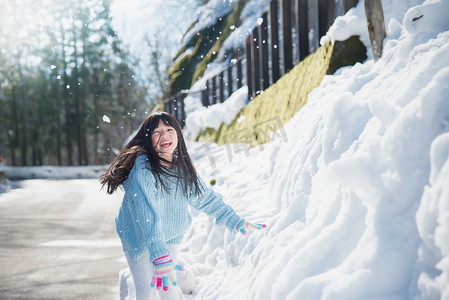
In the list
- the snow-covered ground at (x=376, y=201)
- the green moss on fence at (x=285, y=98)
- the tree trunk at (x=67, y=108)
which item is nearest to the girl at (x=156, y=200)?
the snow-covered ground at (x=376, y=201)

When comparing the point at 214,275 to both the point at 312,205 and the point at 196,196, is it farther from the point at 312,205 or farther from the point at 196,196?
the point at 312,205

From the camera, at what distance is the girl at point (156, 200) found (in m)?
2.43

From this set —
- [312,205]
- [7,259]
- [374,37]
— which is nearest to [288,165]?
[312,205]

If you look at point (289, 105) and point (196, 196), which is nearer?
point (196, 196)

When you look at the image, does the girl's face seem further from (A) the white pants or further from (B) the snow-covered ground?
(B) the snow-covered ground

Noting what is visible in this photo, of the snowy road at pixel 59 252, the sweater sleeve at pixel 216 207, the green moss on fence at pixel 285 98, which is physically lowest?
the snowy road at pixel 59 252

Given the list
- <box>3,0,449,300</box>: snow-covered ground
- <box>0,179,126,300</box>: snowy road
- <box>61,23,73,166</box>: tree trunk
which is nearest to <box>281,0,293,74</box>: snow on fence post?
<box>3,0,449,300</box>: snow-covered ground

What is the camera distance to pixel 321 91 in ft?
17.1

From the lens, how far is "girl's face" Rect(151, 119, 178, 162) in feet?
9.09

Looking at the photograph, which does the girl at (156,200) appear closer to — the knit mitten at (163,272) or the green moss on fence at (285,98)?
the knit mitten at (163,272)

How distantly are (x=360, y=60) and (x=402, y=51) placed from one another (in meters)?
2.39

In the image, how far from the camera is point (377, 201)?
1962mm

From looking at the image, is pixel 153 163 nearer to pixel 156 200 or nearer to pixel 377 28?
pixel 156 200

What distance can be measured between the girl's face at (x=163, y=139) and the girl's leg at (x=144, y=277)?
715 millimetres
